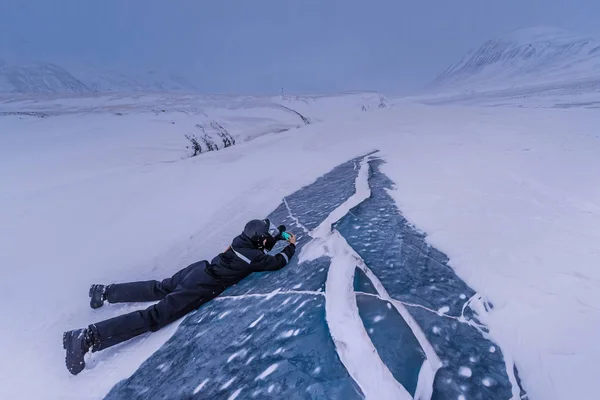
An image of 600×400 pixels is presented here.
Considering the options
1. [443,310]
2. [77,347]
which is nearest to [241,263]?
[77,347]

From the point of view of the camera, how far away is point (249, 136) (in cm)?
756

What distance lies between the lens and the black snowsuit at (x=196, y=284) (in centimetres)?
203

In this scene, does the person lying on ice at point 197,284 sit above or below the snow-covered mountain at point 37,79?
below

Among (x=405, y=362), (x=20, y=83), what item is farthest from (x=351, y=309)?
(x=20, y=83)

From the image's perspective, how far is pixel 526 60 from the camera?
27281 mm

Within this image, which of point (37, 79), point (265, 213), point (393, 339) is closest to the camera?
point (393, 339)

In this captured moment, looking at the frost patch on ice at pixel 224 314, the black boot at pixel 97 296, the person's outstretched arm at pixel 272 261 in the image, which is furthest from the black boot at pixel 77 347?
the person's outstretched arm at pixel 272 261

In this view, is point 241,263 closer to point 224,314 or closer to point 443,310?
point 224,314

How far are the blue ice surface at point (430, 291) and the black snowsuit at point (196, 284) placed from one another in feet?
2.24

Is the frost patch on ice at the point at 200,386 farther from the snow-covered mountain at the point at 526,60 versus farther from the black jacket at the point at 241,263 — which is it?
the snow-covered mountain at the point at 526,60

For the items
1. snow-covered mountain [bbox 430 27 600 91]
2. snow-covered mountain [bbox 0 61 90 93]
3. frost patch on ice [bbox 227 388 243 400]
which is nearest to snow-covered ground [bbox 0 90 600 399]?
frost patch on ice [bbox 227 388 243 400]

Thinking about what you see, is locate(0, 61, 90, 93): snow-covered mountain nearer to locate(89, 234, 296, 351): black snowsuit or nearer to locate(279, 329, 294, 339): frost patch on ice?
locate(89, 234, 296, 351): black snowsuit

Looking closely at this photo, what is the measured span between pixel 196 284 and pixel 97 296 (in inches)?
29.2

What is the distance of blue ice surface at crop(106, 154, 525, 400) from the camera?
1.37 m
